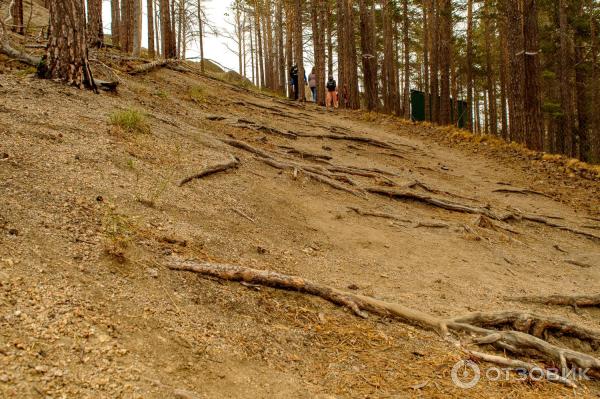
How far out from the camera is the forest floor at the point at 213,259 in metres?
2.39

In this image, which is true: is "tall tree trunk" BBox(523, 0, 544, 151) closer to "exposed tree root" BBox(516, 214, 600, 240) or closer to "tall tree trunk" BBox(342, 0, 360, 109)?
"exposed tree root" BBox(516, 214, 600, 240)

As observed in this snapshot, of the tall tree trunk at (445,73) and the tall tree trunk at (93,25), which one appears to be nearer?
the tall tree trunk at (93,25)

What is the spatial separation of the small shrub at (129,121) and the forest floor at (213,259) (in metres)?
0.14

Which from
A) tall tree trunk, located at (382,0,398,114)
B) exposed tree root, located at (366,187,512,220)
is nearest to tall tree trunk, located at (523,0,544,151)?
exposed tree root, located at (366,187,512,220)

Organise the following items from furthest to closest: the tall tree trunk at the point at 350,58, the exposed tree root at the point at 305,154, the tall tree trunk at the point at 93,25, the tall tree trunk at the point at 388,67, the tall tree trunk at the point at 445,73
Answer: the tall tree trunk at the point at 388,67
the tall tree trunk at the point at 350,58
the tall tree trunk at the point at 445,73
the tall tree trunk at the point at 93,25
the exposed tree root at the point at 305,154

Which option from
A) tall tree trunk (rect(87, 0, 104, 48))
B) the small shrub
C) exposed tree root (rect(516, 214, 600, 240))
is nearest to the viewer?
the small shrub

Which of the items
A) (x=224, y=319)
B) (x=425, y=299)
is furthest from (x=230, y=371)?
(x=425, y=299)

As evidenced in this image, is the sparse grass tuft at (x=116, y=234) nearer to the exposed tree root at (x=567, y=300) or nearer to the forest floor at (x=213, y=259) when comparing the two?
the forest floor at (x=213, y=259)

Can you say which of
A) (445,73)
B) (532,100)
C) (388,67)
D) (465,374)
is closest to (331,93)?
(388,67)

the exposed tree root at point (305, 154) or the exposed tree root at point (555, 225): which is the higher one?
the exposed tree root at point (305, 154)

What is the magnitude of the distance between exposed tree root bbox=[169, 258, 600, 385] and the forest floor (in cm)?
9

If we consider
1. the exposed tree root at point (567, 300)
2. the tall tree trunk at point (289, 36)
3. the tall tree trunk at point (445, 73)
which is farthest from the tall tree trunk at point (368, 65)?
the exposed tree root at point (567, 300)

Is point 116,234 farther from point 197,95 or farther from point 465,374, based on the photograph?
point 197,95

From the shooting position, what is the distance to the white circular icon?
2953 millimetres
